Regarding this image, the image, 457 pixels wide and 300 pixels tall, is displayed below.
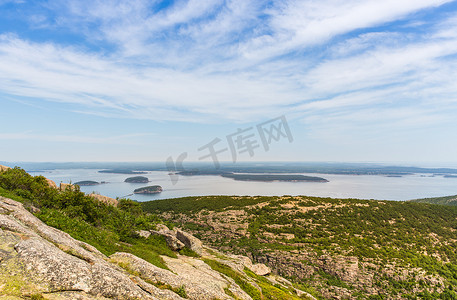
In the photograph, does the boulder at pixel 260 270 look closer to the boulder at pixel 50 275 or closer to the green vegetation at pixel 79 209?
the green vegetation at pixel 79 209

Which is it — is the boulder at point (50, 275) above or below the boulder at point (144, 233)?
above

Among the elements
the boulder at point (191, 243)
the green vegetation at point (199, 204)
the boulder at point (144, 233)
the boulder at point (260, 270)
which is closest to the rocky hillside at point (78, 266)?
the boulder at point (144, 233)

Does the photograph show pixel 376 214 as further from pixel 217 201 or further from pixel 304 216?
pixel 217 201

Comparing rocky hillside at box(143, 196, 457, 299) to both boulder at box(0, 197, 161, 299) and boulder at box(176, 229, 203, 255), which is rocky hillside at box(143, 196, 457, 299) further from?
boulder at box(0, 197, 161, 299)

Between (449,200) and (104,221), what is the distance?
117m

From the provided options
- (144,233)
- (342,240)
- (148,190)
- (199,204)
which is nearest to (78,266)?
(144,233)

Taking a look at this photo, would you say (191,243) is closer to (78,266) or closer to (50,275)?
(78,266)

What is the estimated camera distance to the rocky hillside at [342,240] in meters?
25.7

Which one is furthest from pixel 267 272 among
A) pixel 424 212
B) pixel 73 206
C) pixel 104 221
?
pixel 424 212

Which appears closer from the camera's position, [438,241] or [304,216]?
[438,241]

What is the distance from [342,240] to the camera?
3416 centimetres

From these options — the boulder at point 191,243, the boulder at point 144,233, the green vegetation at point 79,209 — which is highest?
the green vegetation at point 79,209

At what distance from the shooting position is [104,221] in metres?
18.2

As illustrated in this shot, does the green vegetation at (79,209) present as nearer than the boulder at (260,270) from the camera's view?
Yes
